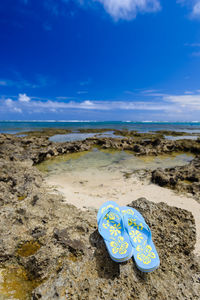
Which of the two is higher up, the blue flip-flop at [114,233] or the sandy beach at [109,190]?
the blue flip-flop at [114,233]

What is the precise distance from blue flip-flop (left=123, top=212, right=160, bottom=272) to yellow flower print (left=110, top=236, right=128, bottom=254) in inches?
6.8

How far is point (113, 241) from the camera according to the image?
260 cm

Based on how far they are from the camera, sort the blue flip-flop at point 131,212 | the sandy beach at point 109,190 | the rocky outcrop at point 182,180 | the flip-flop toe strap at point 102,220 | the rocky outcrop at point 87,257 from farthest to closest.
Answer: the rocky outcrop at point 182,180, the sandy beach at point 109,190, the blue flip-flop at point 131,212, the flip-flop toe strap at point 102,220, the rocky outcrop at point 87,257

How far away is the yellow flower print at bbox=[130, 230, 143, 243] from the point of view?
2.72 metres

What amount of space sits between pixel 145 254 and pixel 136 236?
429 millimetres

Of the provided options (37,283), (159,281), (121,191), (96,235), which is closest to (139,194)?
(121,191)

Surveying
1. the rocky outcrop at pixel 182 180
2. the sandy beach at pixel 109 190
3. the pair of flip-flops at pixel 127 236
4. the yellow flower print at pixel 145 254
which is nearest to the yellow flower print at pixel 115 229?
the pair of flip-flops at pixel 127 236

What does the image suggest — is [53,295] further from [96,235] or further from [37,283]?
[96,235]

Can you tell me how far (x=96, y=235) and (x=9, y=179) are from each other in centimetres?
406

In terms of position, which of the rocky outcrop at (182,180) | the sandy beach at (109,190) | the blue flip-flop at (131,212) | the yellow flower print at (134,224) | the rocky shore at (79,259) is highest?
the blue flip-flop at (131,212)

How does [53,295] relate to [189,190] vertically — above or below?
above

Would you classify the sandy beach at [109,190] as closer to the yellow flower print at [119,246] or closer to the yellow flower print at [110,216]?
the yellow flower print at [110,216]

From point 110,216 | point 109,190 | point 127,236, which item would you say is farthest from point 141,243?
point 109,190

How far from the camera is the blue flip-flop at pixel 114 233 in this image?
2318mm
